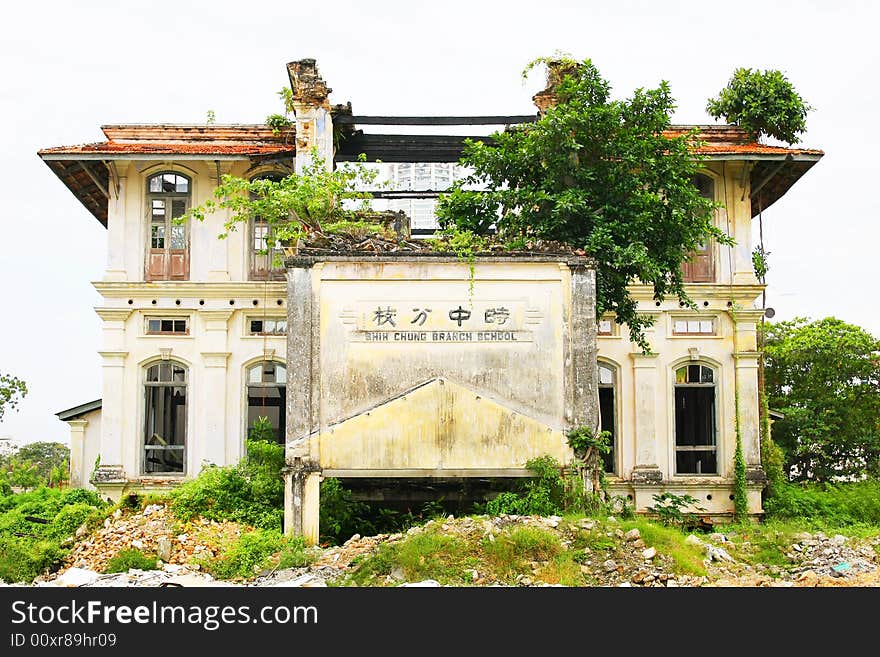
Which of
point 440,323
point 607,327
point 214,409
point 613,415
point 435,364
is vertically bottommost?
point 613,415

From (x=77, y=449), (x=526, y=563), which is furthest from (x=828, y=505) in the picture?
(x=77, y=449)

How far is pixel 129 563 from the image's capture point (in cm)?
1418

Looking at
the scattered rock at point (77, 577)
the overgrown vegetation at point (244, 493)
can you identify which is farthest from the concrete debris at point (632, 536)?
the scattered rock at point (77, 577)

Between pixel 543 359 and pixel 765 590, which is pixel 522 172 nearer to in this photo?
pixel 543 359

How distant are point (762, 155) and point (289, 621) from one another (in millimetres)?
14922

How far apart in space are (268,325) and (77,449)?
546 centimetres

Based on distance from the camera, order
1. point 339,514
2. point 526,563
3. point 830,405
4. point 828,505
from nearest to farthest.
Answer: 1. point 526,563
2. point 339,514
3. point 828,505
4. point 830,405

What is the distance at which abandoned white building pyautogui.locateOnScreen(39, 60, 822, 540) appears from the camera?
67.4ft

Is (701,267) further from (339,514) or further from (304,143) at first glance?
(339,514)

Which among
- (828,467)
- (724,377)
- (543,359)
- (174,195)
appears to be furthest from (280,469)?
(828,467)

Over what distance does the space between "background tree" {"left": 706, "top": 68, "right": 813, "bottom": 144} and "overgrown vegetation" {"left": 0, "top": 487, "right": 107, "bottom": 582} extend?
14662 mm

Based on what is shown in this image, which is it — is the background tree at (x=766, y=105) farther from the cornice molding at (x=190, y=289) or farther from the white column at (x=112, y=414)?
the white column at (x=112, y=414)

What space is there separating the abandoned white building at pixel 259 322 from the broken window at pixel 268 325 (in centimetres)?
3

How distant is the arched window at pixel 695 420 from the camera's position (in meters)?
21.0
